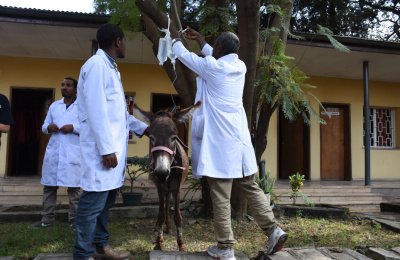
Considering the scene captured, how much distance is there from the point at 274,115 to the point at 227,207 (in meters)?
8.17

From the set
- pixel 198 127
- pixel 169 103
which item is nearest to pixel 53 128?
pixel 198 127

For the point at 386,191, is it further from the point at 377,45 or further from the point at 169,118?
the point at 169,118

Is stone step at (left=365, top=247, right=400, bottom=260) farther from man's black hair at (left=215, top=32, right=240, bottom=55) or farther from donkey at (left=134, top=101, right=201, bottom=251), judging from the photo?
man's black hair at (left=215, top=32, right=240, bottom=55)

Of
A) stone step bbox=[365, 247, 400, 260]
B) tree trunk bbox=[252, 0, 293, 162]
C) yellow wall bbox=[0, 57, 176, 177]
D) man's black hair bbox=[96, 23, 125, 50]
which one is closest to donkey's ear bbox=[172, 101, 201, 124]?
man's black hair bbox=[96, 23, 125, 50]

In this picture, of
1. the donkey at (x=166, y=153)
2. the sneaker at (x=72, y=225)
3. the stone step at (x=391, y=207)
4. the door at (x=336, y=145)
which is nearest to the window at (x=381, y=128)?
the door at (x=336, y=145)

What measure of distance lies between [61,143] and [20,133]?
24.2 ft

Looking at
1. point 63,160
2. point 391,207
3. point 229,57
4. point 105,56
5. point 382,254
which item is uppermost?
point 229,57

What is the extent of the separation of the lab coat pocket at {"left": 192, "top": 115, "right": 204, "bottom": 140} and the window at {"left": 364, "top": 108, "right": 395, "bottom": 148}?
1060cm

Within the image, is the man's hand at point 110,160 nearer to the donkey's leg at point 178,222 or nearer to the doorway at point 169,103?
the donkey's leg at point 178,222

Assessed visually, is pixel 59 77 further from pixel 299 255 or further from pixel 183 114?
pixel 299 255

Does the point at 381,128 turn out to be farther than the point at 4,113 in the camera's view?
Yes

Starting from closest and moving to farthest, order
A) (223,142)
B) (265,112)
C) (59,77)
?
(223,142) → (265,112) → (59,77)

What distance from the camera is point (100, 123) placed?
2693 mm

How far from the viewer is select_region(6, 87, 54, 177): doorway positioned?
10.6 meters
